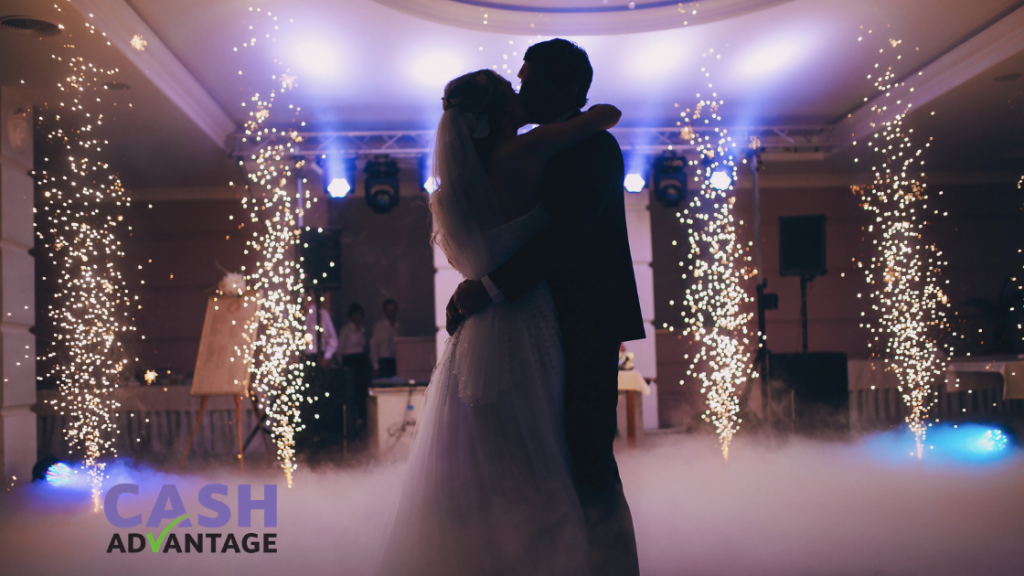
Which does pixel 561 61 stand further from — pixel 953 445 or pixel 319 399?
pixel 953 445

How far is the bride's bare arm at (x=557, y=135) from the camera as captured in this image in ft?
3.74

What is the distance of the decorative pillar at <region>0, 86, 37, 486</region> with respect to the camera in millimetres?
3936

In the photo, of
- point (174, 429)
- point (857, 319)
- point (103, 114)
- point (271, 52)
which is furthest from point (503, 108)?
Result: point (857, 319)

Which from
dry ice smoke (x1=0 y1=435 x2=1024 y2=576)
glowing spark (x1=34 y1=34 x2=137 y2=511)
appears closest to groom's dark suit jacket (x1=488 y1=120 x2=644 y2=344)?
dry ice smoke (x1=0 y1=435 x2=1024 y2=576)

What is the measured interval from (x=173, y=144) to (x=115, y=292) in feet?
4.64

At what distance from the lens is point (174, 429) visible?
223 inches

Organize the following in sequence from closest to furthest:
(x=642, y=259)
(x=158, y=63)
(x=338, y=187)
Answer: (x=158, y=63) → (x=338, y=187) → (x=642, y=259)

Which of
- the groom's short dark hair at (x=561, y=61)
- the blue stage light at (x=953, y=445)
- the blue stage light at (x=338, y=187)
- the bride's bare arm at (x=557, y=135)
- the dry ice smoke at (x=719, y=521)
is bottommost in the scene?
the blue stage light at (x=953, y=445)

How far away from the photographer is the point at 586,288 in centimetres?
117

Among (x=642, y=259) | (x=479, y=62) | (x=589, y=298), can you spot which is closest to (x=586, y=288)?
(x=589, y=298)

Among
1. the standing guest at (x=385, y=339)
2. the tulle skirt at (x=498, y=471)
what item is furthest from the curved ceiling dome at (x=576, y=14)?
the standing guest at (x=385, y=339)

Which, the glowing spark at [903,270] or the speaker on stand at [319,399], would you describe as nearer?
the speaker on stand at [319,399]

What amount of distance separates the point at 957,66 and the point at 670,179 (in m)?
2.44

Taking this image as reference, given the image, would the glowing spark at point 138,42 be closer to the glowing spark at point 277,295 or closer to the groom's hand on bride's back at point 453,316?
the glowing spark at point 277,295
